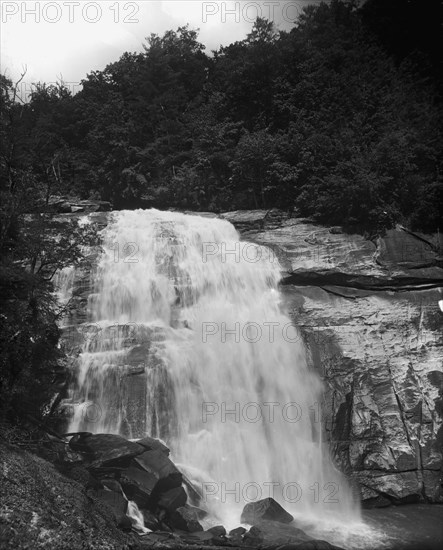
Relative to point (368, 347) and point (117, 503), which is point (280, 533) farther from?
point (368, 347)

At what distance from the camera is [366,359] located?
52.4 ft

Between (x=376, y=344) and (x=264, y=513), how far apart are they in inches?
290

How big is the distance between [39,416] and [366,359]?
10533 mm

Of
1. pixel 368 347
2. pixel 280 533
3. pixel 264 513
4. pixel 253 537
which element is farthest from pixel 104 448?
pixel 368 347

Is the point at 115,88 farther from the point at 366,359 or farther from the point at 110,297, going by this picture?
the point at 366,359

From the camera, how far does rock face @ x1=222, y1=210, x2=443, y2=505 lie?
14.4 metres

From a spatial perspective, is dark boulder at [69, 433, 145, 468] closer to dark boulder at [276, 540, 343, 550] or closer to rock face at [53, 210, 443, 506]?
rock face at [53, 210, 443, 506]

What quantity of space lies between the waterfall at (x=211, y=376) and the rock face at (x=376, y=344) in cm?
71

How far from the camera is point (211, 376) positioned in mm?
15508

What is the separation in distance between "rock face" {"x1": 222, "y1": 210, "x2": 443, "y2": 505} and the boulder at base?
327cm

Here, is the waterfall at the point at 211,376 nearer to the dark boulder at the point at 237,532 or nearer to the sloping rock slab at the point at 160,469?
the dark boulder at the point at 237,532

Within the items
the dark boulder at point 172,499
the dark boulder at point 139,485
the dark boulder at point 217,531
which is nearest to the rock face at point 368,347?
the dark boulder at point 139,485

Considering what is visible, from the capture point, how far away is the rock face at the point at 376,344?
14.4 meters

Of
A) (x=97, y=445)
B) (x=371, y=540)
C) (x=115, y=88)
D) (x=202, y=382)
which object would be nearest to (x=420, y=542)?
(x=371, y=540)
